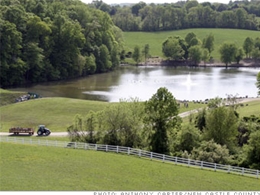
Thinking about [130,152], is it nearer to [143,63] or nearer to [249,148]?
[249,148]

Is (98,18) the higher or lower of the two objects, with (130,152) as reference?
higher

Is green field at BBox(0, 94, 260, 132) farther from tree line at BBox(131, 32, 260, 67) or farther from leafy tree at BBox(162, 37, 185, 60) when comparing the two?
leafy tree at BBox(162, 37, 185, 60)

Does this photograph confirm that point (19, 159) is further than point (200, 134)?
No

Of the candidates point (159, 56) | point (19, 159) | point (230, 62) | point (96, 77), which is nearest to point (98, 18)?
point (96, 77)

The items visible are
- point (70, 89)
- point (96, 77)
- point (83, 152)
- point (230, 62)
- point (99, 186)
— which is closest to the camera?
point (99, 186)

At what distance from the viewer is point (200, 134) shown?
4172 centimetres

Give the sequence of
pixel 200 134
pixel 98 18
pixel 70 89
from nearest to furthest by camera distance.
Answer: pixel 200 134 < pixel 70 89 < pixel 98 18

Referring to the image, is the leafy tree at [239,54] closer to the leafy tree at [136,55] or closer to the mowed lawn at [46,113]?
the leafy tree at [136,55]

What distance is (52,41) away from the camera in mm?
110438

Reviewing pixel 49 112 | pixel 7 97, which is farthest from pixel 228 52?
pixel 49 112

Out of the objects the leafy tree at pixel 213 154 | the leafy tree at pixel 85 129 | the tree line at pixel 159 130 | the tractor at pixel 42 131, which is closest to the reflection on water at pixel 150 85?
the tractor at pixel 42 131

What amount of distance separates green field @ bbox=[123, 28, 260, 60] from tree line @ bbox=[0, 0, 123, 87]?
43410mm

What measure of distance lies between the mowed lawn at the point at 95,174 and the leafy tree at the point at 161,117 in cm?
536

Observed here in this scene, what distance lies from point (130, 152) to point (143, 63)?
A: 4798 inches
